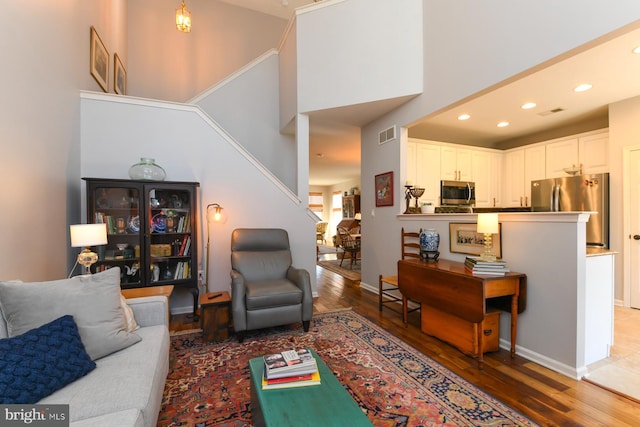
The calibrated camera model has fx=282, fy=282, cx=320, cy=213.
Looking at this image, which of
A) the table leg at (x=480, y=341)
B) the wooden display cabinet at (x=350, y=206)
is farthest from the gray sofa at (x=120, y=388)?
the wooden display cabinet at (x=350, y=206)

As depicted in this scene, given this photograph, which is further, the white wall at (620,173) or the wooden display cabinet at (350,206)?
the wooden display cabinet at (350,206)

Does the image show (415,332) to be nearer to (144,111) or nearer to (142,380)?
(142,380)

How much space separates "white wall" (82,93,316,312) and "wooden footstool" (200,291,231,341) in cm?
101

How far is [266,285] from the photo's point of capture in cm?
273

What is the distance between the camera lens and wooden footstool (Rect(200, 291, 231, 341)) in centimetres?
255

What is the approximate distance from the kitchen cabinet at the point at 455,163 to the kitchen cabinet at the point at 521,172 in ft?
2.74

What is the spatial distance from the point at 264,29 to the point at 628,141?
6.31 m

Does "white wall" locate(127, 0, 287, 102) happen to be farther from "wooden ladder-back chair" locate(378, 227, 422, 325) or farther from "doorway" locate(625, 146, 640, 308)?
"doorway" locate(625, 146, 640, 308)

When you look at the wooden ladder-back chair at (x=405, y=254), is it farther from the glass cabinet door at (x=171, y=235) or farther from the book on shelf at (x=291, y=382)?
the glass cabinet door at (x=171, y=235)

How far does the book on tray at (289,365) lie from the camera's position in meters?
1.34

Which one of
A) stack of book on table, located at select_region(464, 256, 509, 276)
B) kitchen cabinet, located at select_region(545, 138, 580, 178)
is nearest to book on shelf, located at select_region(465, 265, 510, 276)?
stack of book on table, located at select_region(464, 256, 509, 276)

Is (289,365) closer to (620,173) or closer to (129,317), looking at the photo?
(129,317)

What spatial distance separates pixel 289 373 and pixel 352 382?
776mm

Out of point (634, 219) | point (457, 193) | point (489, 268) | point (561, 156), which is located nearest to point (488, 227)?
point (489, 268)
